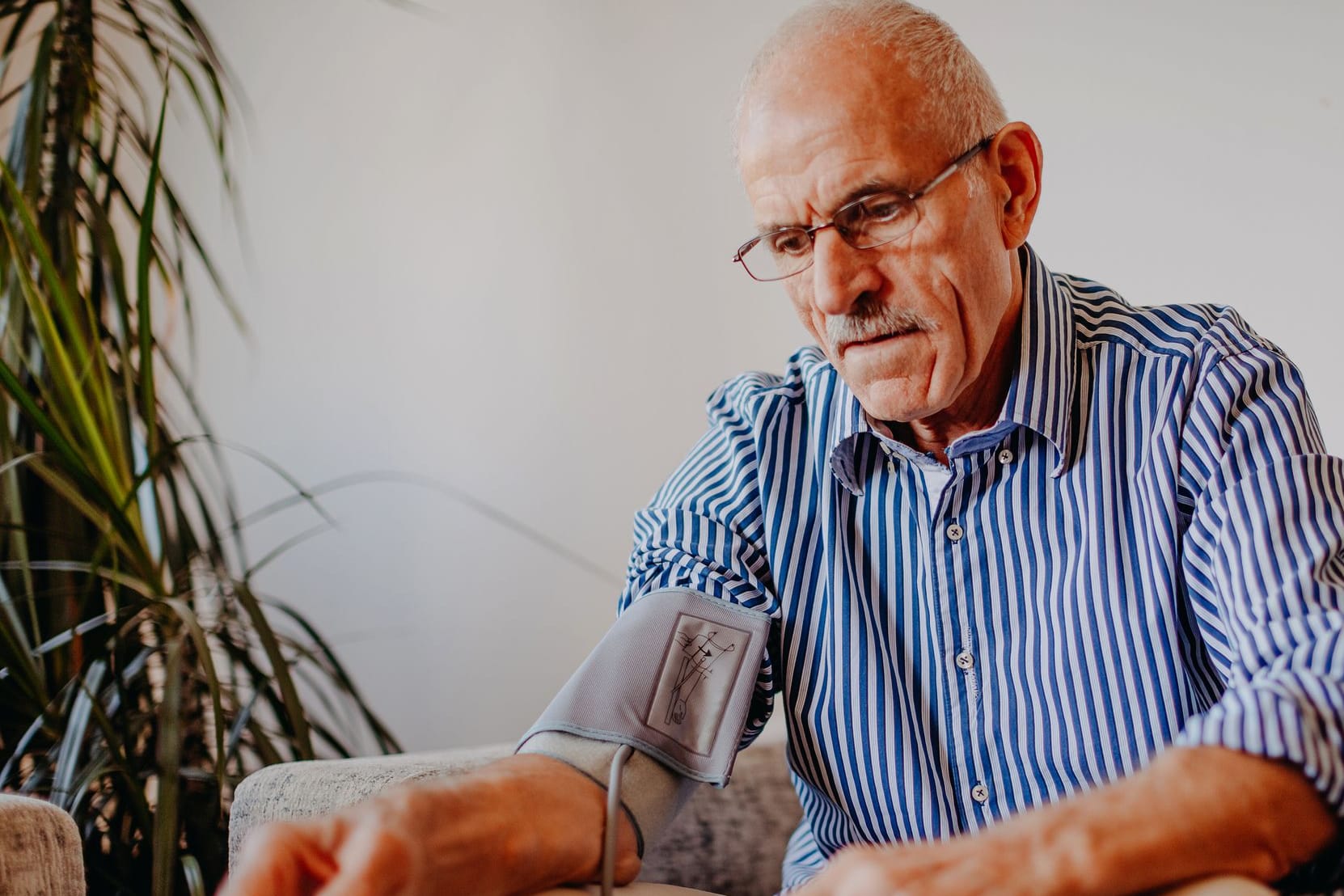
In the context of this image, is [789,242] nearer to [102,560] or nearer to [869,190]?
[869,190]

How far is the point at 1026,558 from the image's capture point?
43.7 inches

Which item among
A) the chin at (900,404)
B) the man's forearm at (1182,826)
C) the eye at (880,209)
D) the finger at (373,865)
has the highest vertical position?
the eye at (880,209)

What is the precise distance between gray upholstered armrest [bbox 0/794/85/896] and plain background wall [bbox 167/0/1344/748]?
1.33m

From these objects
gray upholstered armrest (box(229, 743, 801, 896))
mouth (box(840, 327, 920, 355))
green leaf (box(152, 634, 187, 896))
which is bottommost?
gray upholstered armrest (box(229, 743, 801, 896))

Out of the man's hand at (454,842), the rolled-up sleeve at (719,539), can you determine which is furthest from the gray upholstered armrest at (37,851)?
the rolled-up sleeve at (719,539)

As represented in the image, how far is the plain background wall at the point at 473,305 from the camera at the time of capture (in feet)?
7.16

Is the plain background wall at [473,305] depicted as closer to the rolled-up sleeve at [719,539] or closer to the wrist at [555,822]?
the rolled-up sleeve at [719,539]

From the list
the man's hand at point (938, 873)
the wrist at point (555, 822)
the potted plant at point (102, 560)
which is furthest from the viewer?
the potted plant at point (102, 560)

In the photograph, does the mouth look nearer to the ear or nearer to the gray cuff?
the ear

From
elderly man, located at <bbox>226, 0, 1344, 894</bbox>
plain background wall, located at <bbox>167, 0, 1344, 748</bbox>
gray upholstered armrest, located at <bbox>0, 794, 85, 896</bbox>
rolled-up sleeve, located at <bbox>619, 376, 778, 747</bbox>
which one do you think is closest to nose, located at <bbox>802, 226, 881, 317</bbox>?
elderly man, located at <bbox>226, 0, 1344, 894</bbox>

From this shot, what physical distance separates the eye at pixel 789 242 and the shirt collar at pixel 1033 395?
16cm

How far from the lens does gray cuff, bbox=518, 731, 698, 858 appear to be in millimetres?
1051

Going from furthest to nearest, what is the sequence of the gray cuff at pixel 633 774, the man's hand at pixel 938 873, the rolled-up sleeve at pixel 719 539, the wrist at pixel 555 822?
1. the rolled-up sleeve at pixel 719 539
2. the gray cuff at pixel 633 774
3. the wrist at pixel 555 822
4. the man's hand at pixel 938 873

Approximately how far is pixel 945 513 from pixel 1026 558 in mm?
93
